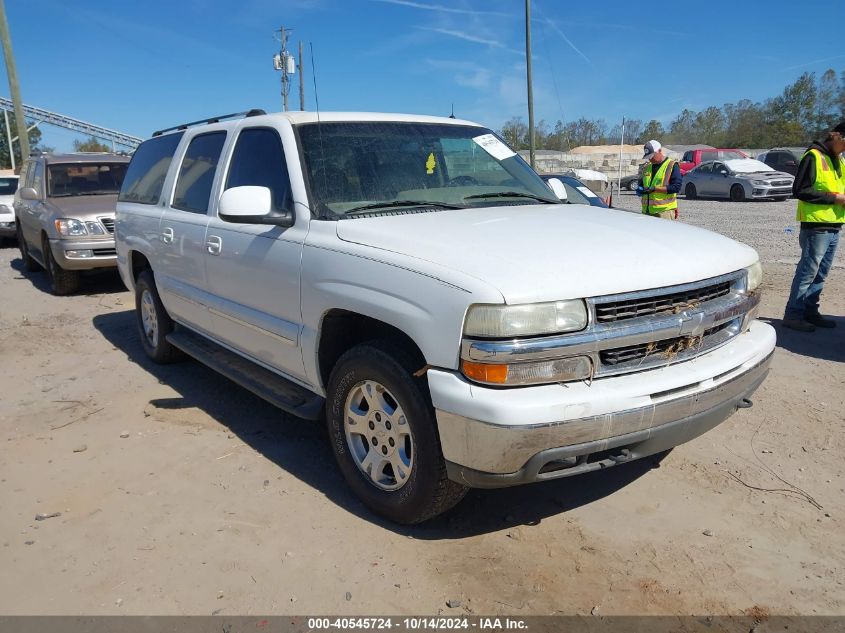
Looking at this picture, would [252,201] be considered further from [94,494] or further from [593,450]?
[593,450]

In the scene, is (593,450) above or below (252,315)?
below

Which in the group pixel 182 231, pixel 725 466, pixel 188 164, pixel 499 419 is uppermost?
pixel 188 164

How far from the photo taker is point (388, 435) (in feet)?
9.83

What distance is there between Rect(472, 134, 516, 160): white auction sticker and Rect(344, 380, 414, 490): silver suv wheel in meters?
2.02

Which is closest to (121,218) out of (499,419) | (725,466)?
(499,419)

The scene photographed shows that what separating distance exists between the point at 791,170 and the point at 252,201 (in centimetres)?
2672

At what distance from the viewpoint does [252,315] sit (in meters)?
3.81

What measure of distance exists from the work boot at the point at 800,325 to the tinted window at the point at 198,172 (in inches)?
206

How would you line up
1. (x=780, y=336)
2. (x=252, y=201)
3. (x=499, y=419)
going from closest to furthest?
(x=499, y=419)
(x=252, y=201)
(x=780, y=336)

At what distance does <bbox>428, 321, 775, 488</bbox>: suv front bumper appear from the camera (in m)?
2.41

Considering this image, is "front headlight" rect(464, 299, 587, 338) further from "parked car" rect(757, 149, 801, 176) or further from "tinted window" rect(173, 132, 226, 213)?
"parked car" rect(757, 149, 801, 176)

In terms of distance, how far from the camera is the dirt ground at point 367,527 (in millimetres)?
2615

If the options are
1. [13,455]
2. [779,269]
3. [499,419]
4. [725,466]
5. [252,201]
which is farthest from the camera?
[779,269]

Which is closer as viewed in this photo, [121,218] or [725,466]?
[725,466]
